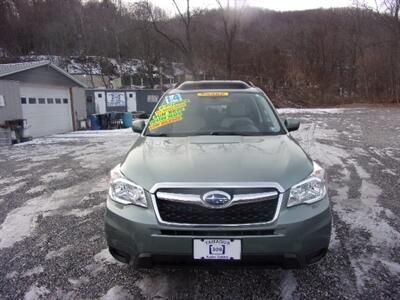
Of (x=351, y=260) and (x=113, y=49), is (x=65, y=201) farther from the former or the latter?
(x=113, y=49)

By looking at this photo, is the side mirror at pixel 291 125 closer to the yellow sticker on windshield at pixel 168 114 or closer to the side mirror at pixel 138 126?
the yellow sticker on windshield at pixel 168 114

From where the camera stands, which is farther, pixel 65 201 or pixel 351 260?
pixel 65 201

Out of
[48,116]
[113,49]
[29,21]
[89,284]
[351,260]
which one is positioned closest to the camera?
[89,284]

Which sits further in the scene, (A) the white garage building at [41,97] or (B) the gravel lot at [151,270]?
(A) the white garage building at [41,97]

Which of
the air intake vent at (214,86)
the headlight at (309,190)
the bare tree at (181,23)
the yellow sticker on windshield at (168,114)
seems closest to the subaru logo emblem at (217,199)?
the headlight at (309,190)

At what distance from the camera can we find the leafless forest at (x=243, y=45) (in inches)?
1608

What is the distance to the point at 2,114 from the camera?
12.6 meters

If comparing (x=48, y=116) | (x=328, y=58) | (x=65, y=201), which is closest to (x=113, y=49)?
(x=328, y=58)

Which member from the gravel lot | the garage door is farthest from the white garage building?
the gravel lot

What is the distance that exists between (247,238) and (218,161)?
0.62 meters

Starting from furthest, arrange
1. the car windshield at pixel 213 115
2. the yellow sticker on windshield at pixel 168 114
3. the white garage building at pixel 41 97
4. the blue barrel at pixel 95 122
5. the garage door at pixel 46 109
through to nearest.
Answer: the blue barrel at pixel 95 122
the garage door at pixel 46 109
the white garage building at pixel 41 97
the yellow sticker on windshield at pixel 168 114
the car windshield at pixel 213 115

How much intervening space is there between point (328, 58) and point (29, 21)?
150ft

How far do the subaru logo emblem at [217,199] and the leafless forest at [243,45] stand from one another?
36.4 metres

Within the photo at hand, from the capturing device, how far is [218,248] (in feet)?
7.30
